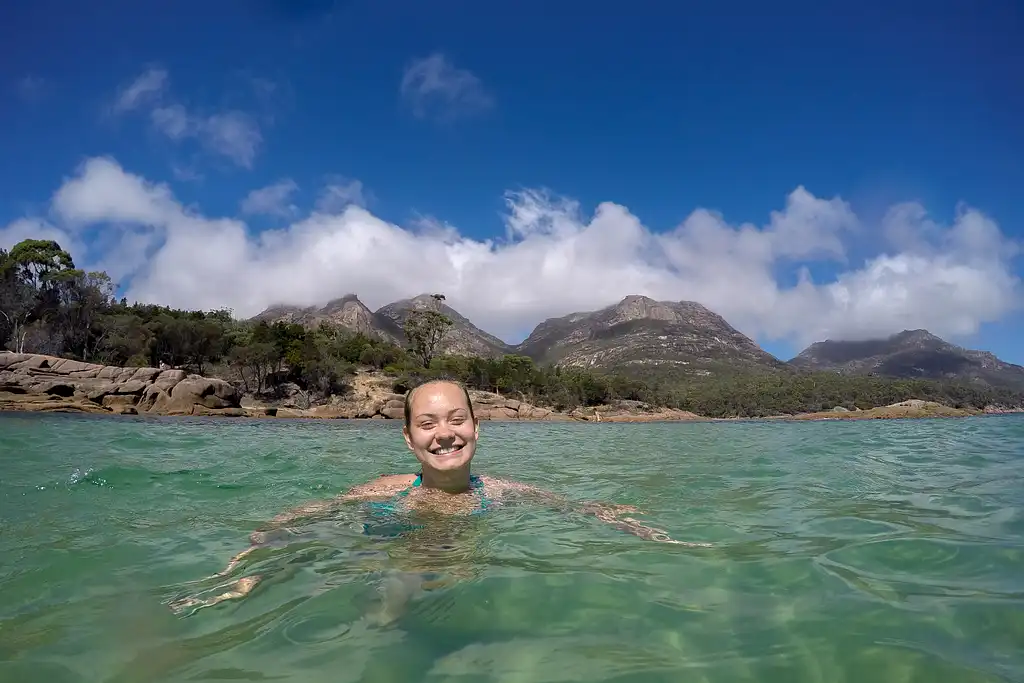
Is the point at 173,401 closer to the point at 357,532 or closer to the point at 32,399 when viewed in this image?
the point at 32,399

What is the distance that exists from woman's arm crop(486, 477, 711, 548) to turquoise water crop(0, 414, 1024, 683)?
5.8 inches

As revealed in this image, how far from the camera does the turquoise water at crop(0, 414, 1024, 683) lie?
7.19 feet

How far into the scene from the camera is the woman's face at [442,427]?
4.75m

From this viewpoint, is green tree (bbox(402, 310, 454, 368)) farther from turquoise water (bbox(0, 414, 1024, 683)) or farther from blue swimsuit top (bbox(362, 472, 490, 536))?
turquoise water (bbox(0, 414, 1024, 683))

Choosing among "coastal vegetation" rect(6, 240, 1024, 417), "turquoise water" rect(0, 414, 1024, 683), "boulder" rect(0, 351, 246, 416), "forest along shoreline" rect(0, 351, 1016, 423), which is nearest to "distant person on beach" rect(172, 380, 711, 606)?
"turquoise water" rect(0, 414, 1024, 683)

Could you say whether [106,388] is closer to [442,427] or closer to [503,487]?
[503,487]

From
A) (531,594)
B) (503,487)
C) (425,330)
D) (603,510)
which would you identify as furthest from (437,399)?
(425,330)

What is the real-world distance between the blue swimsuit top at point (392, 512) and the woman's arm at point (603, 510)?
26 cm

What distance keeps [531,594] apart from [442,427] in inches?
80.0

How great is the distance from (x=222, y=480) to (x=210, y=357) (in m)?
64.9

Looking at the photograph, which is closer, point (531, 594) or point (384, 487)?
point (531, 594)

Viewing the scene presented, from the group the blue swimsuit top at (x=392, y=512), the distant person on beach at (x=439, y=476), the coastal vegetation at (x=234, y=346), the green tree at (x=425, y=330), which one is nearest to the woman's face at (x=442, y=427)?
the distant person on beach at (x=439, y=476)

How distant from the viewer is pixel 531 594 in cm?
293

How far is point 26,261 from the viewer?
5472cm
